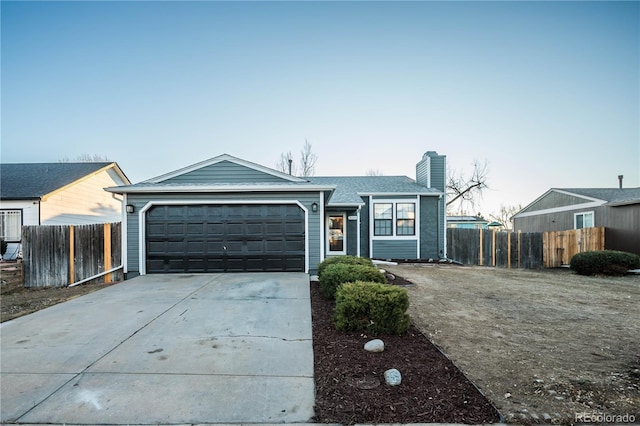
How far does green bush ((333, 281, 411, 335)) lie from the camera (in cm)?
431

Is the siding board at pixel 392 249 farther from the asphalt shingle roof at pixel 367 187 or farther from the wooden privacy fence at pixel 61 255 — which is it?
the wooden privacy fence at pixel 61 255

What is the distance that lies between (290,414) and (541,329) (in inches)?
172

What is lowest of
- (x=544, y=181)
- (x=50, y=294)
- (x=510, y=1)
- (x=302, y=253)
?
(x=50, y=294)

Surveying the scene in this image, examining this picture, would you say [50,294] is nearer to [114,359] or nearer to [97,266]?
[97,266]

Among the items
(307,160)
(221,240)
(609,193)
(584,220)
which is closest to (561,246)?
(584,220)

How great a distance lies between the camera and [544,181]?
2344 centimetres

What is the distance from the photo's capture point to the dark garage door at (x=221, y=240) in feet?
30.4

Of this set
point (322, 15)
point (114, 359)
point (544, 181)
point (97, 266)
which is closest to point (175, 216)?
point (97, 266)

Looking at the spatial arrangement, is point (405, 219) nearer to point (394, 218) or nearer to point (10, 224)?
point (394, 218)

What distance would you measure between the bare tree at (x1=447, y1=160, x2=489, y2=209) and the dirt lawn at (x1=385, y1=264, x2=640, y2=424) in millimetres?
21355

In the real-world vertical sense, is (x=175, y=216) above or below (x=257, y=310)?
above

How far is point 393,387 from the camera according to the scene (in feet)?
9.34

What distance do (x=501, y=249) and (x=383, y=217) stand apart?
523cm

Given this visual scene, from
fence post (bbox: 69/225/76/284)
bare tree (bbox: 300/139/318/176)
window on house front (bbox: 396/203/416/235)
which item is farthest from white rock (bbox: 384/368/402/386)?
bare tree (bbox: 300/139/318/176)
